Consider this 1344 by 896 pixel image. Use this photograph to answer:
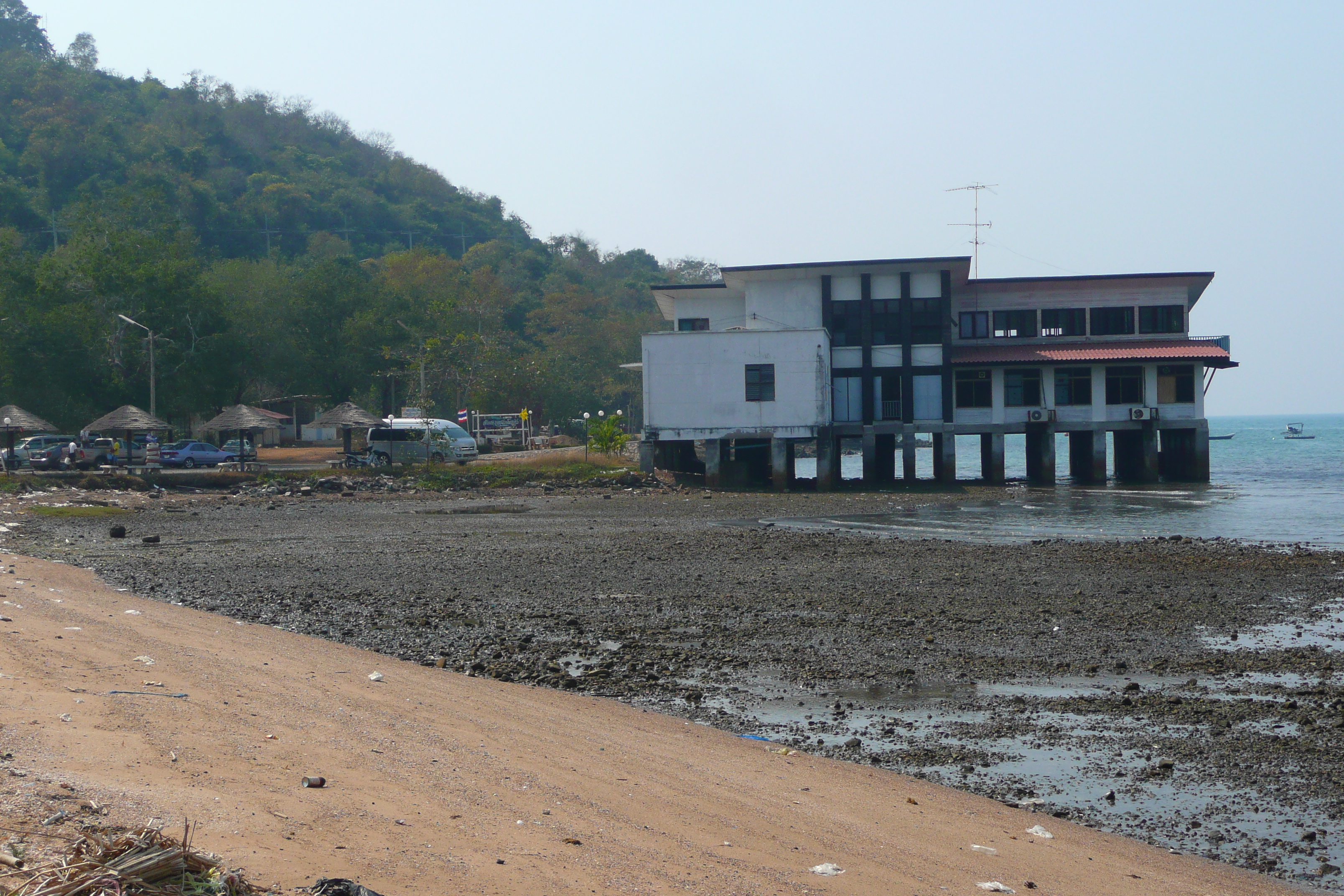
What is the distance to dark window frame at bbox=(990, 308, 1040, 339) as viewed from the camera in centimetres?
4962

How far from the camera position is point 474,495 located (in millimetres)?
41344

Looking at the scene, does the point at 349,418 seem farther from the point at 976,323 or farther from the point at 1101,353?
the point at 1101,353

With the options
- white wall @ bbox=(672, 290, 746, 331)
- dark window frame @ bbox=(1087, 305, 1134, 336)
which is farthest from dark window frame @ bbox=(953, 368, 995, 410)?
white wall @ bbox=(672, 290, 746, 331)

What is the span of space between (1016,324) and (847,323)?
837 cm

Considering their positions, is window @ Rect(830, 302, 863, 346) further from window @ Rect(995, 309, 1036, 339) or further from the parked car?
the parked car

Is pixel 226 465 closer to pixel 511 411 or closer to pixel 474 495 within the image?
pixel 474 495

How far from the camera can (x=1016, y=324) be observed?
164 feet

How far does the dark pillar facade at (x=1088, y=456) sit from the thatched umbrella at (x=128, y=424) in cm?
4077

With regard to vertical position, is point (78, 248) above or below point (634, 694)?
above

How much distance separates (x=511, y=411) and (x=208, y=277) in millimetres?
20922

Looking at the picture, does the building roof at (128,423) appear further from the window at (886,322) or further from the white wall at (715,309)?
the window at (886,322)

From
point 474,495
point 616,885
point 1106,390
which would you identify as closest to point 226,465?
point 474,495

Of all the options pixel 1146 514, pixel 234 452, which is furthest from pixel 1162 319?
pixel 234 452

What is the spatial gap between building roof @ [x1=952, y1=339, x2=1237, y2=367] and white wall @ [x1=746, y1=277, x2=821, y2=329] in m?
6.38
